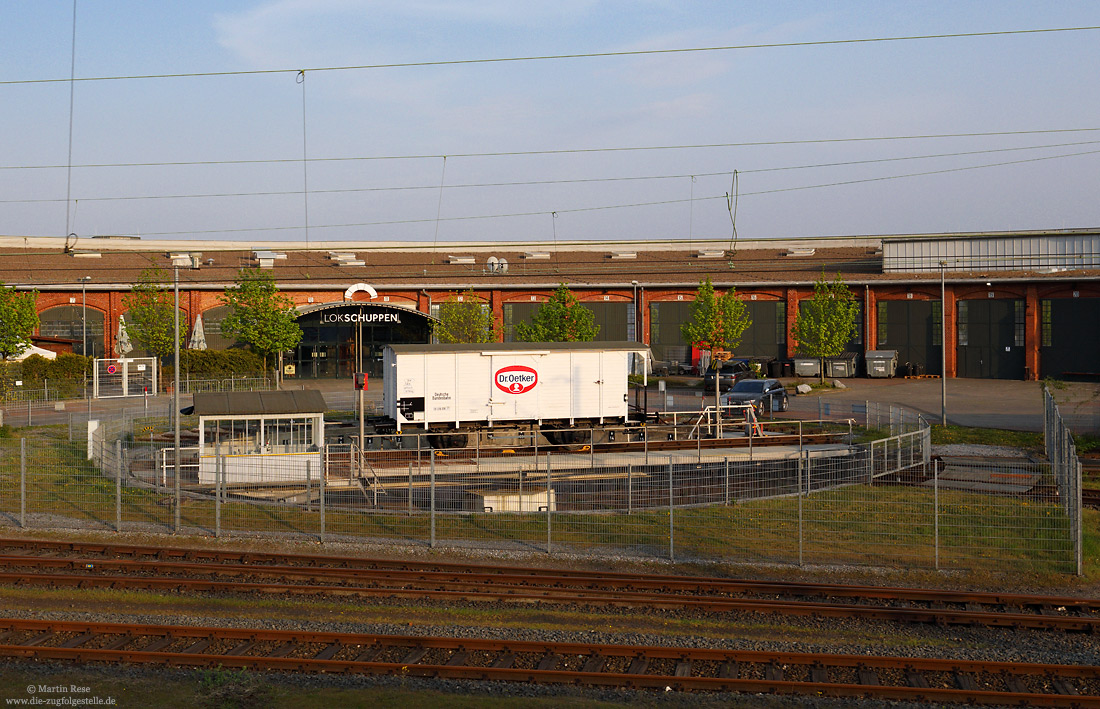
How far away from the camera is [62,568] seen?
1546cm

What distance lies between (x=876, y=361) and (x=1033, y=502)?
40256mm

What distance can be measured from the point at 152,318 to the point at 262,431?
35.0 m

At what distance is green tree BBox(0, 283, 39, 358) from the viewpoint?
49312mm

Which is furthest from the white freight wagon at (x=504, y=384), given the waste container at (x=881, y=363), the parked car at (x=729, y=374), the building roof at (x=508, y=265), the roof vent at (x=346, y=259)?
the roof vent at (x=346, y=259)

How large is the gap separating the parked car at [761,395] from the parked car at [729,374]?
6.15m

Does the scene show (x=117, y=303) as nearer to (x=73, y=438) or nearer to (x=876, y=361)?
(x=73, y=438)

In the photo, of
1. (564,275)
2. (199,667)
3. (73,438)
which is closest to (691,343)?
(564,275)

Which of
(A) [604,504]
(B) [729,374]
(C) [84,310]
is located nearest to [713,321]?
(B) [729,374]

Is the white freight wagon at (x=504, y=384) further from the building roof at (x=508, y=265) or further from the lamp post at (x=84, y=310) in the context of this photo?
the lamp post at (x=84, y=310)

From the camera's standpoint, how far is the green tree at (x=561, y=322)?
55.5m

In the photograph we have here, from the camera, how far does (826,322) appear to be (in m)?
56.1

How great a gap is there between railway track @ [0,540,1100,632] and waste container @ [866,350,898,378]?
1850 inches

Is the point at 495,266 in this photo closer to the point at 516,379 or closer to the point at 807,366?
the point at 807,366

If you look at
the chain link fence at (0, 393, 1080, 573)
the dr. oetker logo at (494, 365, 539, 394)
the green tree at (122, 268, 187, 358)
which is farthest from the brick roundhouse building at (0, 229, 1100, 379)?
the chain link fence at (0, 393, 1080, 573)
